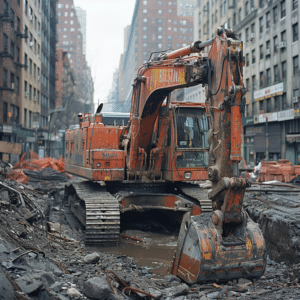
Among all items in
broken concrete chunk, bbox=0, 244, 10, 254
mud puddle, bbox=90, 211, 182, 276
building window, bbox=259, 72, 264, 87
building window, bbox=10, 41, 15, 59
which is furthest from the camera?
building window, bbox=259, 72, 264, 87

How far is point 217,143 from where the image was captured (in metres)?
6.38

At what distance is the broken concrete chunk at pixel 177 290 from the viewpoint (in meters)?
5.62

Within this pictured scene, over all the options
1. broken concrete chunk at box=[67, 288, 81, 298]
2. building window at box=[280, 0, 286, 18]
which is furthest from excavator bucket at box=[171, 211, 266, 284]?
building window at box=[280, 0, 286, 18]

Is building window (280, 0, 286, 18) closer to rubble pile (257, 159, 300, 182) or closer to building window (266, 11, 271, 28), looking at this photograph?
building window (266, 11, 271, 28)

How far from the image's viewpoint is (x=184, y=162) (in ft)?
33.8

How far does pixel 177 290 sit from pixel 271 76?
3798 centimetres

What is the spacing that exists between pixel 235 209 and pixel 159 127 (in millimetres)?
4932

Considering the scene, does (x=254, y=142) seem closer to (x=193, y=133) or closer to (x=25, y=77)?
(x=25, y=77)

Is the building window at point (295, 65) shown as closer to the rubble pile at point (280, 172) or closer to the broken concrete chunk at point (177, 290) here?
the rubble pile at point (280, 172)

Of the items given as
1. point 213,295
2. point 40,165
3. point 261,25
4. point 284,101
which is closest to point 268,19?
point 261,25

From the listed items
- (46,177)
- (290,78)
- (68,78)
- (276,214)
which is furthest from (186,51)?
(68,78)

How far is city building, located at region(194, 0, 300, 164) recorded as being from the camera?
119 ft

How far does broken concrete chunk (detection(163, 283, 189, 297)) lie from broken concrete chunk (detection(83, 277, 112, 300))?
99 centimetres

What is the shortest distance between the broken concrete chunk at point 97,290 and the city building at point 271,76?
3291 centimetres
